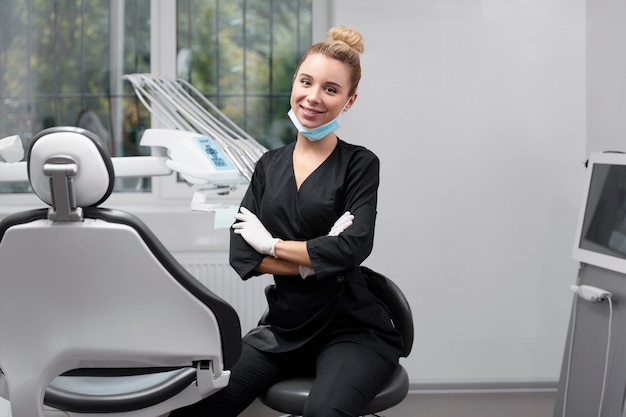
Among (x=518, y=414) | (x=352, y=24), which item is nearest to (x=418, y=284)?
(x=518, y=414)

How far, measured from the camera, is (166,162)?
7.93 feet

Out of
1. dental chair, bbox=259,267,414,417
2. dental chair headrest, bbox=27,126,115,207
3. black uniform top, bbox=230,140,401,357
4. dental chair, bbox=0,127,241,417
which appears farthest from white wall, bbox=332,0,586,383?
dental chair headrest, bbox=27,126,115,207

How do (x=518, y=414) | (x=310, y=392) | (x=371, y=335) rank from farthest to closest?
1. (x=518, y=414)
2. (x=371, y=335)
3. (x=310, y=392)

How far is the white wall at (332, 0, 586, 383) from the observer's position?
2.96 metres

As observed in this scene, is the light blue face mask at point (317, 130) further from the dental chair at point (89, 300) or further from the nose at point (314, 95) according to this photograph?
the dental chair at point (89, 300)

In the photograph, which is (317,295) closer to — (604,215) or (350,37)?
(350,37)

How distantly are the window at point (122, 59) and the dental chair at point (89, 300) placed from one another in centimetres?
188

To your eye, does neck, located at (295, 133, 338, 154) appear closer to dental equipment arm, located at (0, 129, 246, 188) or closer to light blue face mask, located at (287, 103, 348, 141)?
light blue face mask, located at (287, 103, 348, 141)

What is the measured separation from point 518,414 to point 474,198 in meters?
0.87

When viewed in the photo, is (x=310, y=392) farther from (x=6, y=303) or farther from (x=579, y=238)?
(x=579, y=238)

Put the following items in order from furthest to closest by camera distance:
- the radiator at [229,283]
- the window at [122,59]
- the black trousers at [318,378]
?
the window at [122,59] < the radiator at [229,283] < the black trousers at [318,378]

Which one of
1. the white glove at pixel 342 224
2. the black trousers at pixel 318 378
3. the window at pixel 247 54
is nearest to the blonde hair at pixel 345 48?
the white glove at pixel 342 224

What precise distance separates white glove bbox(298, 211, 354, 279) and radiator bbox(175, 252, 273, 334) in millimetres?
1194

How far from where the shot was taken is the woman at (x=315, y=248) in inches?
74.9
